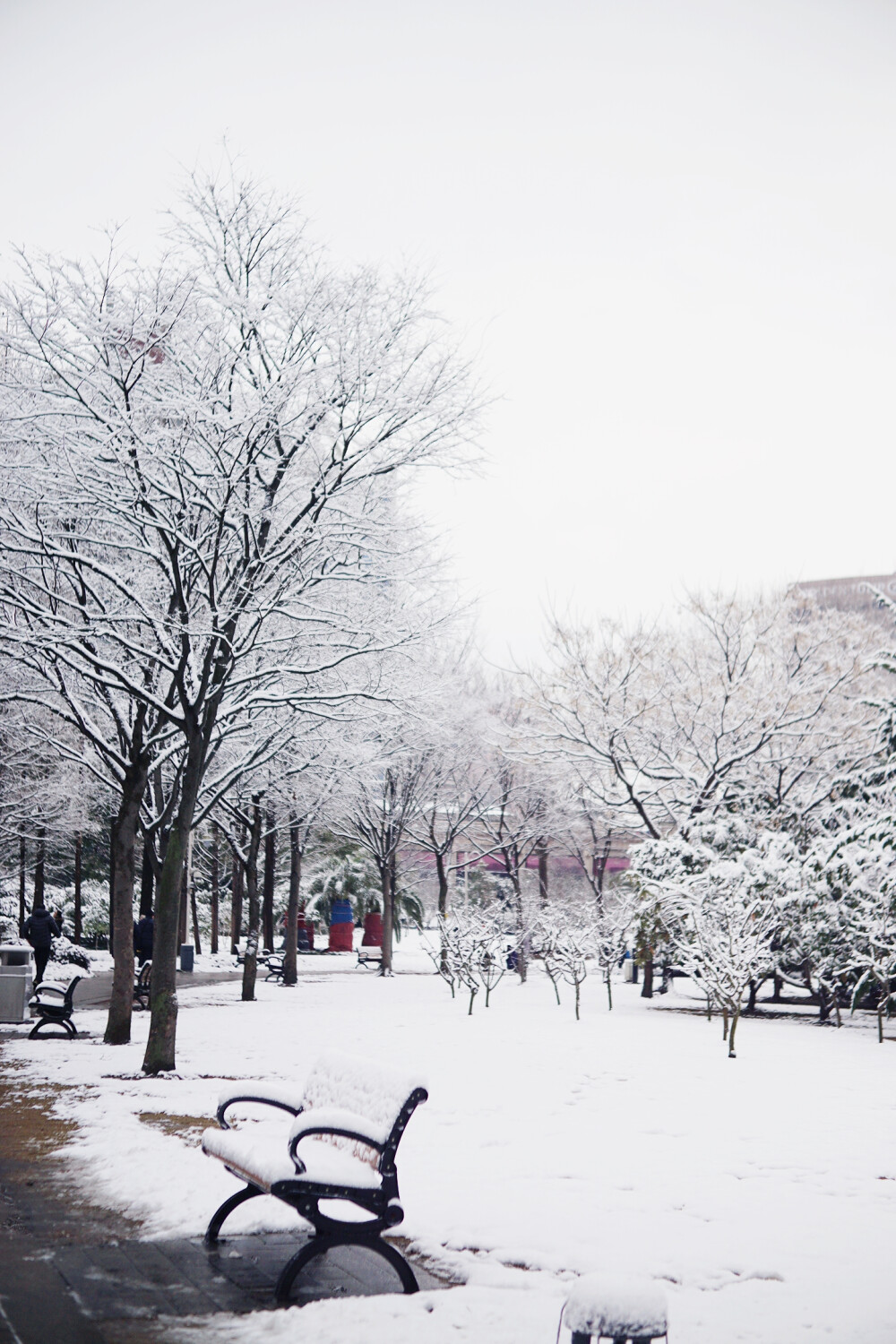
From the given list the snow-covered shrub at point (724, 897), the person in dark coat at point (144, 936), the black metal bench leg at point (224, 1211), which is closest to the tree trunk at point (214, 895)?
the person in dark coat at point (144, 936)

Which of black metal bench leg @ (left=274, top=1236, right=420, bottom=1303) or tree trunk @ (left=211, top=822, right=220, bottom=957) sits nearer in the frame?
black metal bench leg @ (left=274, top=1236, right=420, bottom=1303)

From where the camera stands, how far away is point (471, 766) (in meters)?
30.1

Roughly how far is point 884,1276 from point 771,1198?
144 cm

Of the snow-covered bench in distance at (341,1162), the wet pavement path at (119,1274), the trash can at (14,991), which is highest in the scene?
the snow-covered bench in distance at (341,1162)

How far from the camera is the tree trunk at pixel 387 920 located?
2827 centimetres

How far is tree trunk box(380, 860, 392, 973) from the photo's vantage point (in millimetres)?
28266

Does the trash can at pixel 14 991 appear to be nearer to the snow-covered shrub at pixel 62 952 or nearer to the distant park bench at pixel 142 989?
the distant park bench at pixel 142 989

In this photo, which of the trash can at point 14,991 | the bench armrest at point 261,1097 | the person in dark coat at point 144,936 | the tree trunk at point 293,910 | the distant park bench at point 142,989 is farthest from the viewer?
the tree trunk at point 293,910

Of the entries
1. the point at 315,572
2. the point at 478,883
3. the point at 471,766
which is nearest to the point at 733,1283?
the point at 315,572

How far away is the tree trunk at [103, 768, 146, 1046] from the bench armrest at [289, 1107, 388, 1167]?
8360 millimetres

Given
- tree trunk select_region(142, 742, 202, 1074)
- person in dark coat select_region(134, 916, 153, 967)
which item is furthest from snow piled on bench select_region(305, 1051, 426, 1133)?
person in dark coat select_region(134, 916, 153, 967)

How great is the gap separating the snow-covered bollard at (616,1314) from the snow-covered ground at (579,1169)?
16 cm

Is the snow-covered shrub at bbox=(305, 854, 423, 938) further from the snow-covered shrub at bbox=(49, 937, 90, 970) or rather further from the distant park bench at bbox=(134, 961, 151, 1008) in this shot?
the distant park bench at bbox=(134, 961, 151, 1008)

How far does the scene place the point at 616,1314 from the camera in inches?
116
